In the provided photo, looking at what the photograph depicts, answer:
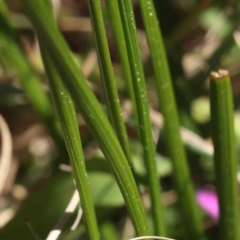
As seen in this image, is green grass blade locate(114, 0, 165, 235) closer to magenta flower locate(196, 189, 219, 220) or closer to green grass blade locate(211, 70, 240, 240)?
green grass blade locate(211, 70, 240, 240)

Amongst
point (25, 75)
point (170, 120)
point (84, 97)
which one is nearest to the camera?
point (84, 97)

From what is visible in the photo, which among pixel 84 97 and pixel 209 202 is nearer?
pixel 84 97

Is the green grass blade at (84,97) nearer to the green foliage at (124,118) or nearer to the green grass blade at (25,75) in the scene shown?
the green foliage at (124,118)

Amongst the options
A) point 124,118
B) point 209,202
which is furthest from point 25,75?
point 209,202

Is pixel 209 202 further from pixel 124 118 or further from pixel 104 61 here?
pixel 104 61

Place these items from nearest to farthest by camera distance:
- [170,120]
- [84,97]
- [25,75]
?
[84,97]
[170,120]
[25,75]

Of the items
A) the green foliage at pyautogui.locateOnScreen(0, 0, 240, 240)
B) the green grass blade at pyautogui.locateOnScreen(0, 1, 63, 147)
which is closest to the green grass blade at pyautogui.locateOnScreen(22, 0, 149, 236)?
the green foliage at pyautogui.locateOnScreen(0, 0, 240, 240)

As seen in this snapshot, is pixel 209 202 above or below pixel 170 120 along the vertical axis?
below
